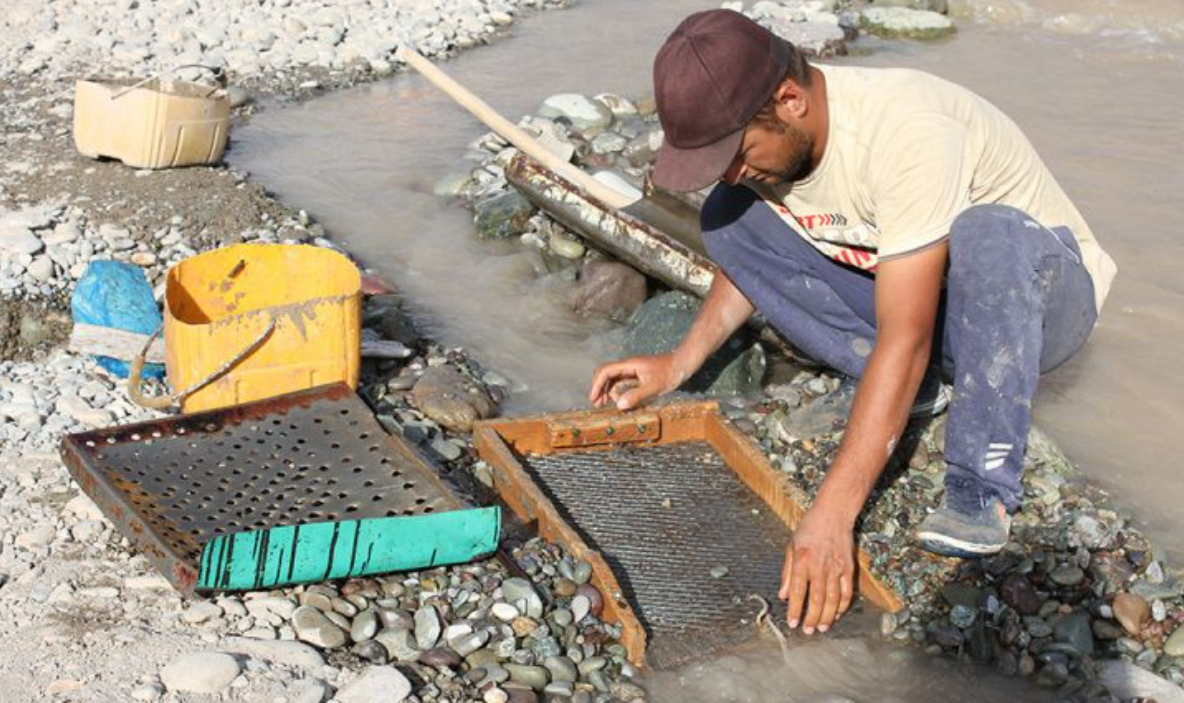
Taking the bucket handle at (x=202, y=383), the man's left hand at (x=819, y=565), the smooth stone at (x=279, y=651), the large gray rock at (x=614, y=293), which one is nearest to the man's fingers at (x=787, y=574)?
the man's left hand at (x=819, y=565)

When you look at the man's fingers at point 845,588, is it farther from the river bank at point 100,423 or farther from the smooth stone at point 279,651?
the smooth stone at point 279,651

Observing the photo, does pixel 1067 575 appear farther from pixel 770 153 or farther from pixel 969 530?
pixel 770 153

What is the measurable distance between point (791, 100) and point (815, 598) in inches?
45.0

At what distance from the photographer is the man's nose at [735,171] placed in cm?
326

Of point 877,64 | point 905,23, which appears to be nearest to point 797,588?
point 877,64

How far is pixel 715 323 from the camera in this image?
13.9 feet

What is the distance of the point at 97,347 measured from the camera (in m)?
4.49

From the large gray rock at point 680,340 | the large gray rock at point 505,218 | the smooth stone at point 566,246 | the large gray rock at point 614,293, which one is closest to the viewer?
the large gray rock at point 680,340

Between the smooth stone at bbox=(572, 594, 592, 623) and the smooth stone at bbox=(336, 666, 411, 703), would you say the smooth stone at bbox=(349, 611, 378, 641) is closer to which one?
the smooth stone at bbox=(336, 666, 411, 703)

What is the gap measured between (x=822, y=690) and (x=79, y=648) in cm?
170

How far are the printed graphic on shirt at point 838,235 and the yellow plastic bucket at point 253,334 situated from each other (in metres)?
1.31

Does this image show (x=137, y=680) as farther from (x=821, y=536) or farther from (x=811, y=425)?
(x=811, y=425)

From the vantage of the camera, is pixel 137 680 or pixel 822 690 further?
pixel 822 690

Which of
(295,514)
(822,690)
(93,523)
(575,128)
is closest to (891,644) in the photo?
(822,690)
